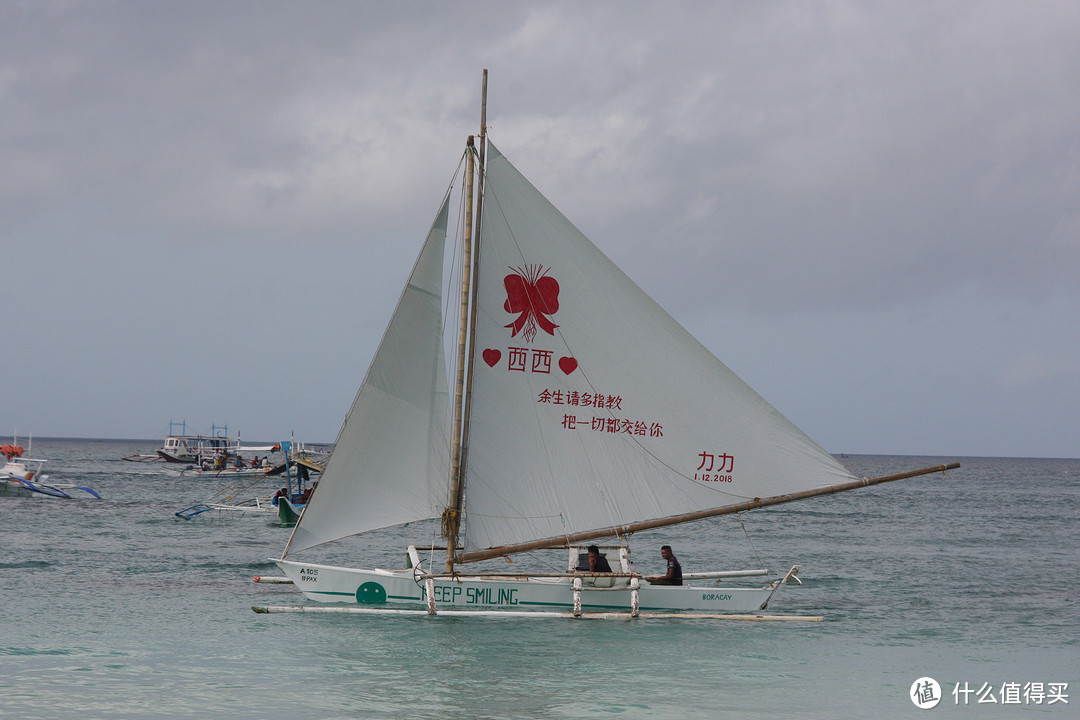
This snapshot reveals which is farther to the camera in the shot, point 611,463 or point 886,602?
point 886,602

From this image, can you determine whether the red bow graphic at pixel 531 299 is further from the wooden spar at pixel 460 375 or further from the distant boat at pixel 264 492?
the distant boat at pixel 264 492

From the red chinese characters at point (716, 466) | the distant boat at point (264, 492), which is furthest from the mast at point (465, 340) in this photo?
the distant boat at point (264, 492)

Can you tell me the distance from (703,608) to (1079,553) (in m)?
31.7

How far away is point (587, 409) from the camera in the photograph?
2308cm

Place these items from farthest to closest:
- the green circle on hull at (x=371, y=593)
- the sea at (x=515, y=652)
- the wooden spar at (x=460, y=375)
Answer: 1. the green circle on hull at (x=371, y=593)
2. the wooden spar at (x=460, y=375)
3. the sea at (x=515, y=652)

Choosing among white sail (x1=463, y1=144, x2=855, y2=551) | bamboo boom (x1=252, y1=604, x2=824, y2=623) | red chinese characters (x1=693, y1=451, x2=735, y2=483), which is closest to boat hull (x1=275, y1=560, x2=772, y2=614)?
bamboo boom (x1=252, y1=604, x2=824, y2=623)

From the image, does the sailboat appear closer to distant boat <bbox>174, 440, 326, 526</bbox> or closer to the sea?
the sea

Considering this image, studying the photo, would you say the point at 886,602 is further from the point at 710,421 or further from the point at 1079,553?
the point at 1079,553

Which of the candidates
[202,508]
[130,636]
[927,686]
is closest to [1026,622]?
[927,686]

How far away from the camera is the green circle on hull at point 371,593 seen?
2362 cm

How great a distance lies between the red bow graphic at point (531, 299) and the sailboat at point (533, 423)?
30mm

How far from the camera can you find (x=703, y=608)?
970 inches

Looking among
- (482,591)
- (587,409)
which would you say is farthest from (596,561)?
(587,409)

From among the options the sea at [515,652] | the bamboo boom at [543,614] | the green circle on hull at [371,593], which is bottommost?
the sea at [515,652]
